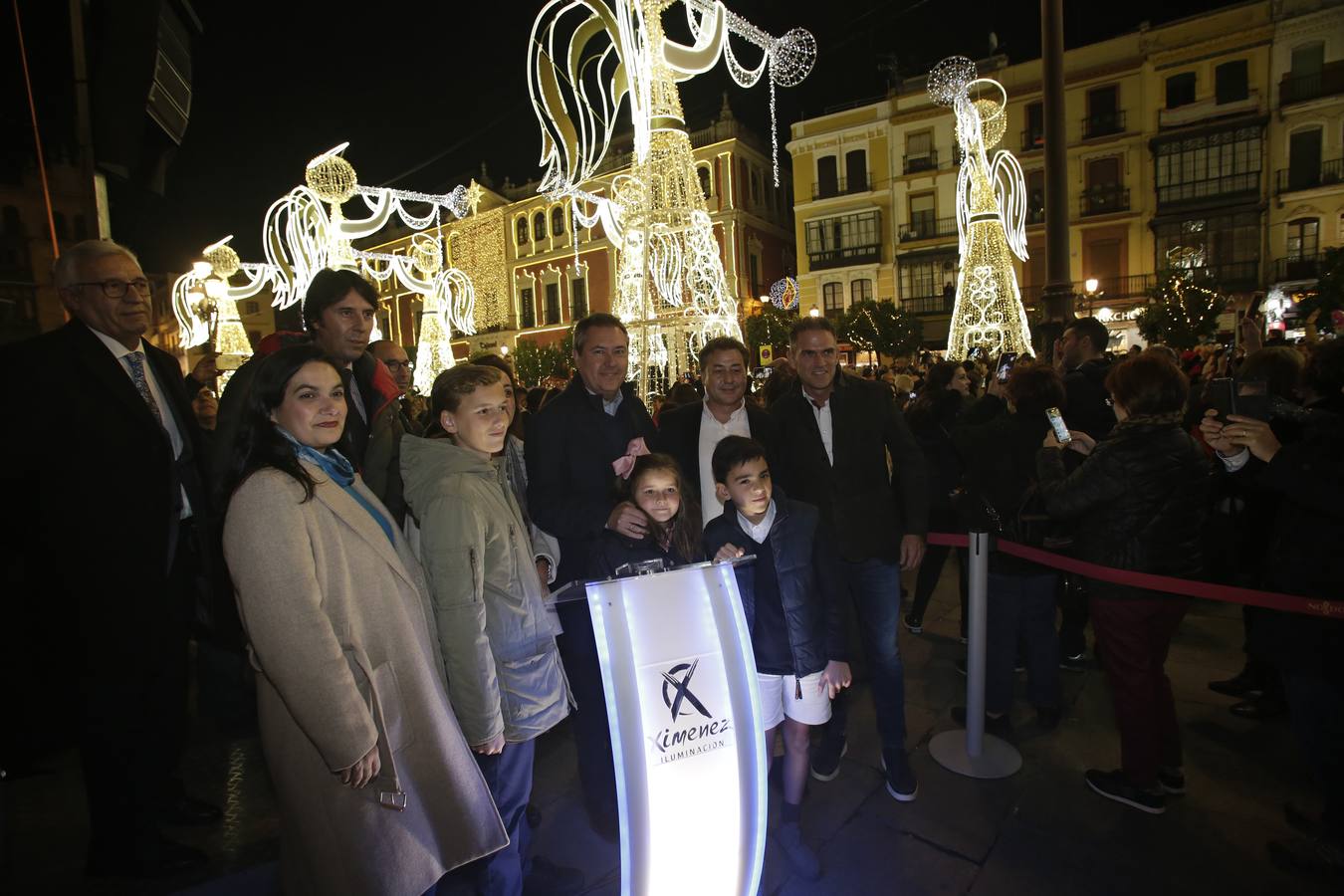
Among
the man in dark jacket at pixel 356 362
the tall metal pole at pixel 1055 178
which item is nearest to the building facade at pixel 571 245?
the tall metal pole at pixel 1055 178

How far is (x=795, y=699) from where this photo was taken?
2410 mm

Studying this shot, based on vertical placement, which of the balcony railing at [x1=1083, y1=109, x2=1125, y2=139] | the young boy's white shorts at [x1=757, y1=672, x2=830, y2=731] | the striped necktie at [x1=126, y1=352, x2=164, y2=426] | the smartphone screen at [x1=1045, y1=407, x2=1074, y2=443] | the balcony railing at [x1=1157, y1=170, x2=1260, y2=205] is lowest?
the young boy's white shorts at [x1=757, y1=672, x2=830, y2=731]

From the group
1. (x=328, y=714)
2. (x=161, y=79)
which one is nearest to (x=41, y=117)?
(x=161, y=79)

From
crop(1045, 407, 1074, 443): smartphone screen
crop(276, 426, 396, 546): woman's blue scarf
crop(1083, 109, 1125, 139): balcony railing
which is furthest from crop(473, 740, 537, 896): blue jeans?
crop(1083, 109, 1125, 139): balcony railing

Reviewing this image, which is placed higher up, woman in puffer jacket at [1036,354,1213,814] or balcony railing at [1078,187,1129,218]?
balcony railing at [1078,187,1129,218]

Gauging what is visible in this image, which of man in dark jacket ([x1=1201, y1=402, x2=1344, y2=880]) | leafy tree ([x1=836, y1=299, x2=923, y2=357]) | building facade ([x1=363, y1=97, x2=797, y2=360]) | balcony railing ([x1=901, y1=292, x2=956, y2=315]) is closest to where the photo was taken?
man in dark jacket ([x1=1201, y1=402, x2=1344, y2=880])

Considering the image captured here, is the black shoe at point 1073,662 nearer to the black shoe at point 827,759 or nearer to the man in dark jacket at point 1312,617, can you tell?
the man in dark jacket at point 1312,617

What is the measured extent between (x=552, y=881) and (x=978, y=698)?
6.46ft

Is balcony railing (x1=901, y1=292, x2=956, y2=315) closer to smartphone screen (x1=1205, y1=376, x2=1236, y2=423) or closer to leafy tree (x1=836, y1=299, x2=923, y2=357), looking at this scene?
leafy tree (x1=836, y1=299, x2=923, y2=357)

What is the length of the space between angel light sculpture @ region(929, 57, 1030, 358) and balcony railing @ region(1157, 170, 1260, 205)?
1668cm

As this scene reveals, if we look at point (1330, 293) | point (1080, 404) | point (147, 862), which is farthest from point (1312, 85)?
point (147, 862)

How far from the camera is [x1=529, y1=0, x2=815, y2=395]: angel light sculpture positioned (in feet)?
23.1

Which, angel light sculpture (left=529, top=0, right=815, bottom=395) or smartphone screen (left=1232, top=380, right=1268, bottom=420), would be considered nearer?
smartphone screen (left=1232, top=380, right=1268, bottom=420)

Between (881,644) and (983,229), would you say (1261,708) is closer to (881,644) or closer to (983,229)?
(881,644)
